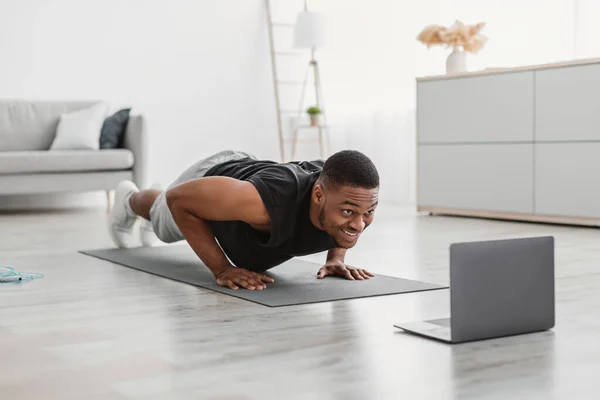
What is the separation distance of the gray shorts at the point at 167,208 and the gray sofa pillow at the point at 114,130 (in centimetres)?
321

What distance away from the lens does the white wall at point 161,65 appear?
699 cm

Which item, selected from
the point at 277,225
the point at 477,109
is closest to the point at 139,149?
the point at 477,109

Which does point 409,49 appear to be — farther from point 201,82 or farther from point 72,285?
point 72,285

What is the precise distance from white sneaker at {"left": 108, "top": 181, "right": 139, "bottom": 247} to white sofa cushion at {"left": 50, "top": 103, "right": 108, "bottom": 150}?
259 cm

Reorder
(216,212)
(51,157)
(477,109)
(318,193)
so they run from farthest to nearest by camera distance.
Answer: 1. (51,157)
2. (477,109)
3. (216,212)
4. (318,193)

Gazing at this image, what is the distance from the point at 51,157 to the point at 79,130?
0.42m

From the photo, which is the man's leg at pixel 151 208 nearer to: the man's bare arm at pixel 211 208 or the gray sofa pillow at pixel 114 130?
the man's bare arm at pixel 211 208

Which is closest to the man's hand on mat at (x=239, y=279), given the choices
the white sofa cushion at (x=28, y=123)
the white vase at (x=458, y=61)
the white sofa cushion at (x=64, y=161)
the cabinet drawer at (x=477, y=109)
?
the cabinet drawer at (x=477, y=109)

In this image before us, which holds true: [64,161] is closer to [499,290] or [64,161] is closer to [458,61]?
[458,61]

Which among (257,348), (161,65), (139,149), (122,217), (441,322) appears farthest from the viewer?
(161,65)

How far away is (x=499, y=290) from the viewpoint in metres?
1.94

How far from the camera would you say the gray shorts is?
10.6ft

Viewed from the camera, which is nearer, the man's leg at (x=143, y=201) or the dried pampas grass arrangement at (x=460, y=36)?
the man's leg at (x=143, y=201)

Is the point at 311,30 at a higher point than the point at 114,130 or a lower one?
higher
